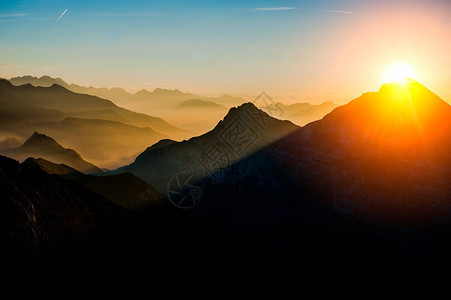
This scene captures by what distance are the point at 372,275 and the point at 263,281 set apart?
4605cm

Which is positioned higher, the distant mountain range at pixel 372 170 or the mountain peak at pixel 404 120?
the mountain peak at pixel 404 120

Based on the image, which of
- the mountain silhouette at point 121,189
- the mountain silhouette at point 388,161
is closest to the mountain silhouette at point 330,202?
the mountain silhouette at point 388,161

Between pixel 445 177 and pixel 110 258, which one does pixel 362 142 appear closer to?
pixel 445 177

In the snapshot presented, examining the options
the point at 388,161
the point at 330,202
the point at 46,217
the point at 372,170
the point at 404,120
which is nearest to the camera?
the point at 46,217

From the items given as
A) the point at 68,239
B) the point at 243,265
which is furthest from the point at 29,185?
the point at 243,265

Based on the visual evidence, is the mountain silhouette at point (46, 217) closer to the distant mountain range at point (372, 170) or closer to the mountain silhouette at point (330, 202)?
the mountain silhouette at point (330, 202)

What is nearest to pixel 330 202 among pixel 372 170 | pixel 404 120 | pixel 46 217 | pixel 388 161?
pixel 372 170

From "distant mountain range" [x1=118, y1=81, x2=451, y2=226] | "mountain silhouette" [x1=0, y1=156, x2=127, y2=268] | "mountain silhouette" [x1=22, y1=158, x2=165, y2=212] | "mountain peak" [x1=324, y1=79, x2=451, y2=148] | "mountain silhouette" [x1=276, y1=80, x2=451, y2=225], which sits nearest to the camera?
"mountain silhouette" [x1=0, y1=156, x2=127, y2=268]

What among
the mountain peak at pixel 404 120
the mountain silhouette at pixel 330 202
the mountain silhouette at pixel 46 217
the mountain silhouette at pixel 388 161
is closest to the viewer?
the mountain silhouette at pixel 46 217

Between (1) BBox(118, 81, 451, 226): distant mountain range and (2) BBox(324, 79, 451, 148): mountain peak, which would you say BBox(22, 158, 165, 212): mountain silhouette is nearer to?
(1) BBox(118, 81, 451, 226): distant mountain range

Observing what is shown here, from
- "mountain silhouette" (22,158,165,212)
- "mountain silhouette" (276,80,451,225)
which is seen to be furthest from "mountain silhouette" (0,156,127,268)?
"mountain silhouette" (276,80,451,225)

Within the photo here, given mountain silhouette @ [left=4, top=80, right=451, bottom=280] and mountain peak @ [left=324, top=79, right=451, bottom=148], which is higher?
mountain peak @ [left=324, top=79, right=451, bottom=148]

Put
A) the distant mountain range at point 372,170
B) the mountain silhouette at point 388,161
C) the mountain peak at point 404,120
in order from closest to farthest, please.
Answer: the mountain silhouette at point 388,161
the distant mountain range at point 372,170
the mountain peak at point 404,120

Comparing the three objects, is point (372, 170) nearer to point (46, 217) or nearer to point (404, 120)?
point (404, 120)
